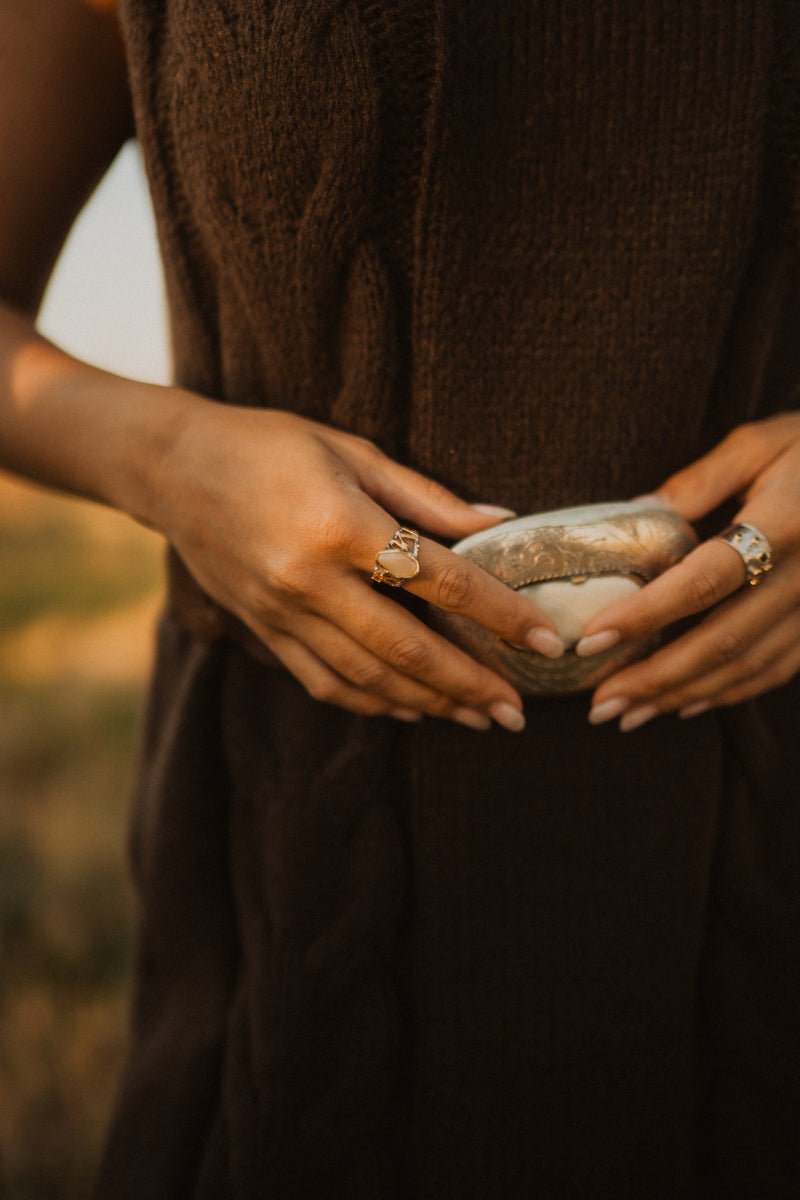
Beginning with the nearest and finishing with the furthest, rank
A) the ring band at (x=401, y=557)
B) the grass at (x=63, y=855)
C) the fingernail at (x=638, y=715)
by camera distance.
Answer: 1. the ring band at (x=401, y=557)
2. the fingernail at (x=638, y=715)
3. the grass at (x=63, y=855)

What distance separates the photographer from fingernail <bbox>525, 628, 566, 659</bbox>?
70cm

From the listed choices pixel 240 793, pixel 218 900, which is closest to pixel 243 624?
pixel 240 793

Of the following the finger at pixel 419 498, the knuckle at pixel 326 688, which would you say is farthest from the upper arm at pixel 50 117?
the knuckle at pixel 326 688

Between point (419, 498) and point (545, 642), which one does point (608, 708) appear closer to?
point (545, 642)

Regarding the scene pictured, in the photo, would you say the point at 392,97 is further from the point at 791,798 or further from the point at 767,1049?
the point at 767,1049

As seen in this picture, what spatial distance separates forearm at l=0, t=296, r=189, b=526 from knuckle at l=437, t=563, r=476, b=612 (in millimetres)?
319

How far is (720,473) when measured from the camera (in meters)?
0.75

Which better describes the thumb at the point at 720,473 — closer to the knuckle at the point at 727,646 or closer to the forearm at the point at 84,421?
the knuckle at the point at 727,646

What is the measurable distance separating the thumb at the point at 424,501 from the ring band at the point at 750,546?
208mm

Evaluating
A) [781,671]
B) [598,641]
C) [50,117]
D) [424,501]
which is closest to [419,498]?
[424,501]

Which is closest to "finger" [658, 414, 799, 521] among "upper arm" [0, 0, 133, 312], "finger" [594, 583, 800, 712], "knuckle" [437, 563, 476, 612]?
"finger" [594, 583, 800, 712]

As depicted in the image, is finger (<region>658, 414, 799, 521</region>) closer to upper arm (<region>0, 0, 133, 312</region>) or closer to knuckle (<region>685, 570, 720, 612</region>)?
knuckle (<region>685, 570, 720, 612</region>)

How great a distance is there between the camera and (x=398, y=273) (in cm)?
75

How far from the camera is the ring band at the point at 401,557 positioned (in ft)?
2.18
